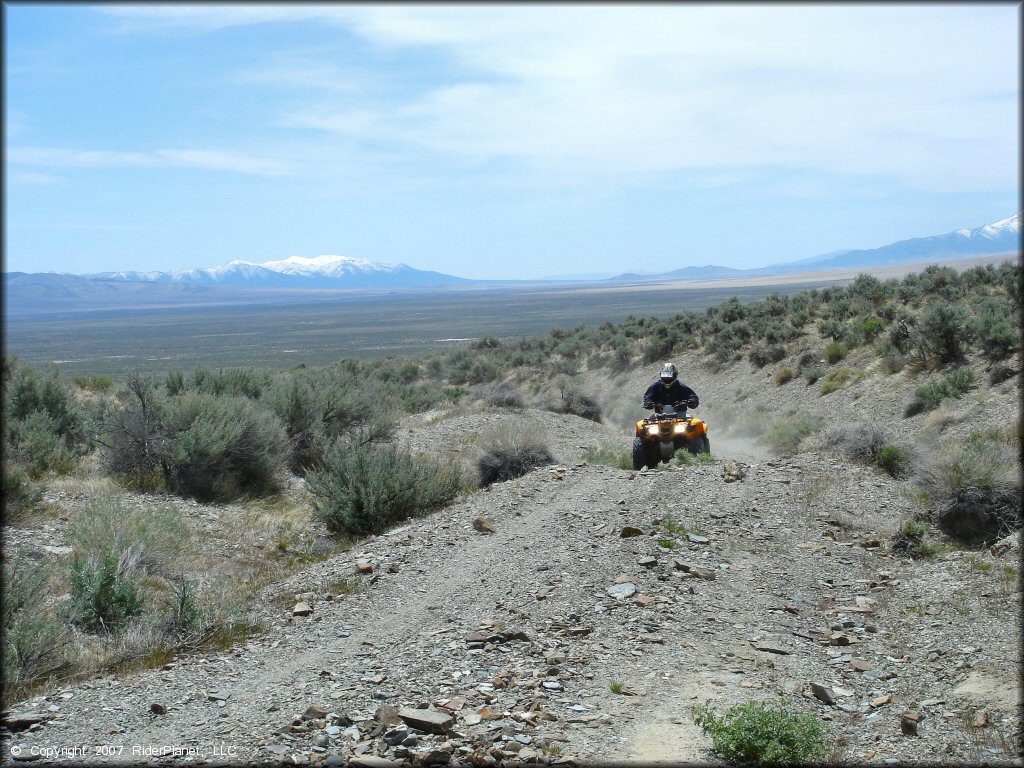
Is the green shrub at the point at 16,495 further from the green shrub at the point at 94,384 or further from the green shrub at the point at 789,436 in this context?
the green shrub at the point at 94,384

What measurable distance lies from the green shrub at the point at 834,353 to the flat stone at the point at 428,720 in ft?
74.5

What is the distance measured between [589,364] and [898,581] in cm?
2797

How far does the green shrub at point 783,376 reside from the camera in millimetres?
25891

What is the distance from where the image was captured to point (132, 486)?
13117 mm

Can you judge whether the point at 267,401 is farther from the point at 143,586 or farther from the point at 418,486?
the point at 143,586

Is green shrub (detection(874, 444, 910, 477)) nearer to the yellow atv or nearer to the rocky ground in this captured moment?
the rocky ground

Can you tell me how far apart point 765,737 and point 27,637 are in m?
5.43

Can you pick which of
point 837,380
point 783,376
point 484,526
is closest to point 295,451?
point 484,526

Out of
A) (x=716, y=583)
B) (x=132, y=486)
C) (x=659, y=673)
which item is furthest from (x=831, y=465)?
(x=132, y=486)

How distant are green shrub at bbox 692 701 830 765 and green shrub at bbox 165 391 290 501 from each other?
10.6m

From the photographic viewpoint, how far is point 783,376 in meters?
26.0

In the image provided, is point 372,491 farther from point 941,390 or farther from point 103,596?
point 941,390

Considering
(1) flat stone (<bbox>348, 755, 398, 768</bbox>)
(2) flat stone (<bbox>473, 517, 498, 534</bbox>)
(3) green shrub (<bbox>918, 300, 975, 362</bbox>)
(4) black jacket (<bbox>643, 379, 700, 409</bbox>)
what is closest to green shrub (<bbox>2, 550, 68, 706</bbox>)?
(1) flat stone (<bbox>348, 755, 398, 768</bbox>)

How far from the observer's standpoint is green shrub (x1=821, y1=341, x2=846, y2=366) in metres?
25.0
